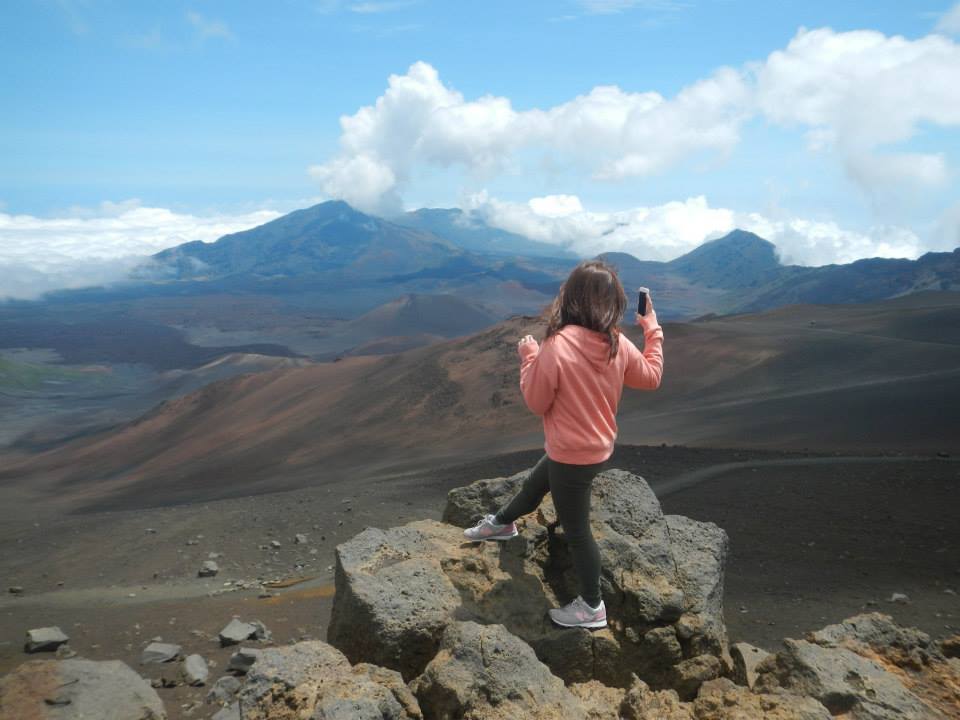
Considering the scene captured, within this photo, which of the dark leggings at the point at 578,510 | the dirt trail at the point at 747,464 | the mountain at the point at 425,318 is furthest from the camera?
the mountain at the point at 425,318

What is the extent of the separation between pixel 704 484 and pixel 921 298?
1958 inches

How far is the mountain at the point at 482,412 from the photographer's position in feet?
54.0

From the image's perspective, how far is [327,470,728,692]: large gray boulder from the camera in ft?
11.9

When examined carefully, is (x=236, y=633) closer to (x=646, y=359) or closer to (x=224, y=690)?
(x=224, y=690)

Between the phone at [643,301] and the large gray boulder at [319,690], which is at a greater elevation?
the phone at [643,301]

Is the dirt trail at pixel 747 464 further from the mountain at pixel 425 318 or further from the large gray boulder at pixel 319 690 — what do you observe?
the mountain at pixel 425 318

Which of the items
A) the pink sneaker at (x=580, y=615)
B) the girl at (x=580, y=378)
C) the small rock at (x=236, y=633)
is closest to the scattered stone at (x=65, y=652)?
the small rock at (x=236, y=633)

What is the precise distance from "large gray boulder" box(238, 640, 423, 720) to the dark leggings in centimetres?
106

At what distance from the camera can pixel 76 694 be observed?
4.20 m

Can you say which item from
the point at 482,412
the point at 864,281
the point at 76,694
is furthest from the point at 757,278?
the point at 76,694

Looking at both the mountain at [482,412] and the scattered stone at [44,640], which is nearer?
the scattered stone at [44,640]

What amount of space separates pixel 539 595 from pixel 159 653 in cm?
357

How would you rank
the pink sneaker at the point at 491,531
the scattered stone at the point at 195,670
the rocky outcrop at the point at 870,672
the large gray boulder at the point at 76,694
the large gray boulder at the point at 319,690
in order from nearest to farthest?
the large gray boulder at the point at 319,690
the rocky outcrop at the point at 870,672
the large gray boulder at the point at 76,694
the pink sneaker at the point at 491,531
the scattered stone at the point at 195,670

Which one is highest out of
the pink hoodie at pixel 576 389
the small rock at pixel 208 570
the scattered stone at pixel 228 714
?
the pink hoodie at pixel 576 389
